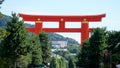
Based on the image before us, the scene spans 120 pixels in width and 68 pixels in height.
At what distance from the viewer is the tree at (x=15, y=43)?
41531 mm

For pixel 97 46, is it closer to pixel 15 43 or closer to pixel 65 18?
pixel 15 43

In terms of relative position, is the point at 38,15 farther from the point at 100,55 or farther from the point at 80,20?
the point at 100,55

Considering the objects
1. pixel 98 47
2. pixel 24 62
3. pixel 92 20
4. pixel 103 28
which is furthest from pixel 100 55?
pixel 92 20

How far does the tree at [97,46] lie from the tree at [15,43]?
31.4 ft

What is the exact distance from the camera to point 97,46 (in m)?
46.9

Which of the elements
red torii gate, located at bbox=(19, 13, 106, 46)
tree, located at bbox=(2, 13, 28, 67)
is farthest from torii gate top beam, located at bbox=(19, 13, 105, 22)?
tree, located at bbox=(2, 13, 28, 67)

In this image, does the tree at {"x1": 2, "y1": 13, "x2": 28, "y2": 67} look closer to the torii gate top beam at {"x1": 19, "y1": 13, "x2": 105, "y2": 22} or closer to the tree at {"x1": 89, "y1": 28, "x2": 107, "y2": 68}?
the tree at {"x1": 89, "y1": 28, "x2": 107, "y2": 68}

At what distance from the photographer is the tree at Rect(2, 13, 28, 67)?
Answer: 41.5 metres

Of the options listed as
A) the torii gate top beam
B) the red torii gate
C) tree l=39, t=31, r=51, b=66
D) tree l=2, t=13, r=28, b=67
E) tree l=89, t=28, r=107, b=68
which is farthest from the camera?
tree l=39, t=31, r=51, b=66

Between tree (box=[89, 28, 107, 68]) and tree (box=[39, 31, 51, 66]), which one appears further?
tree (box=[39, 31, 51, 66])

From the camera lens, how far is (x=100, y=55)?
46781 millimetres

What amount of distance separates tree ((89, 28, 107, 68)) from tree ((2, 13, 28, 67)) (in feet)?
31.4

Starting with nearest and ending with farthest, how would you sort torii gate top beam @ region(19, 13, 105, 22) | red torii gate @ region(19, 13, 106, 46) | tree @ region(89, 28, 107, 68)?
tree @ region(89, 28, 107, 68) < torii gate top beam @ region(19, 13, 105, 22) < red torii gate @ region(19, 13, 106, 46)

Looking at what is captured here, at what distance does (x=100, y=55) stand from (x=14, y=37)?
11.9 meters
